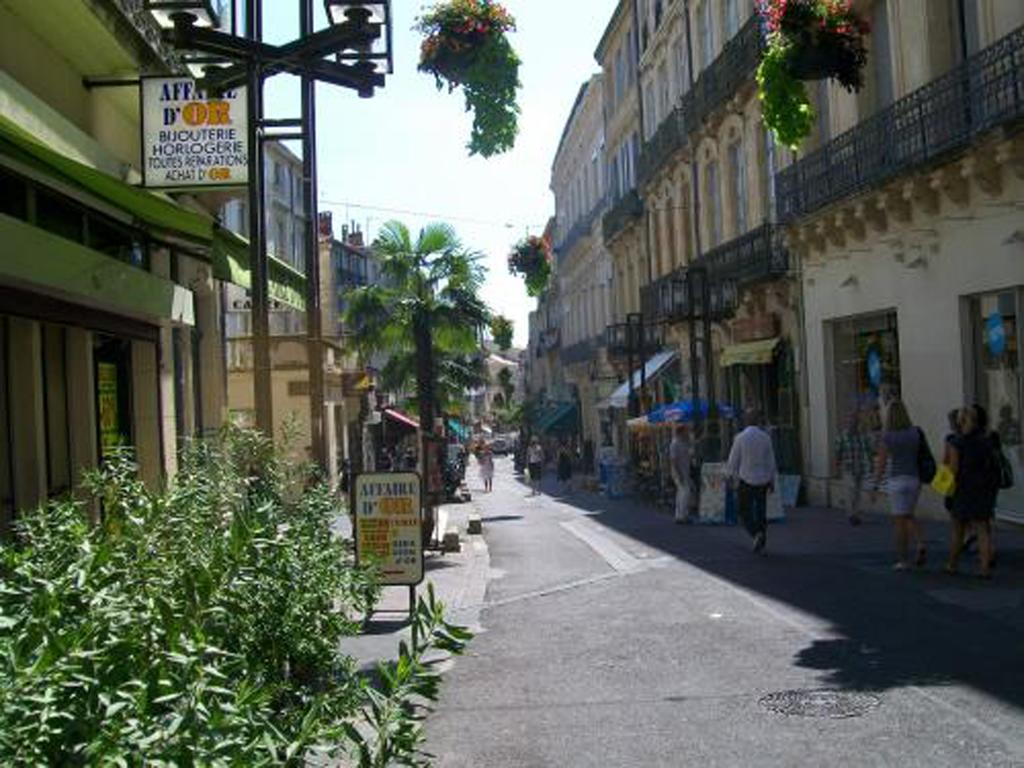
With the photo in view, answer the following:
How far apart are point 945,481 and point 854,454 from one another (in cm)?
789

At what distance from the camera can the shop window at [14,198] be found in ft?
29.6

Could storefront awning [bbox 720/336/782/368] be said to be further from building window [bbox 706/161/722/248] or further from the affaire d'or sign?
the affaire d'or sign

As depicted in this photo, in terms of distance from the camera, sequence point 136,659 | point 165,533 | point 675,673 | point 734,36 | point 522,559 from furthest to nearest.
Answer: point 734,36, point 522,559, point 675,673, point 165,533, point 136,659

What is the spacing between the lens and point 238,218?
139 ft

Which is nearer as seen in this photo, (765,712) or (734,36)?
(765,712)

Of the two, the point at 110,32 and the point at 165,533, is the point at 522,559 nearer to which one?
the point at 110,32

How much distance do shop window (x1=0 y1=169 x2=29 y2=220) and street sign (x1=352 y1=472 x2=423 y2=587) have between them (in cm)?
330

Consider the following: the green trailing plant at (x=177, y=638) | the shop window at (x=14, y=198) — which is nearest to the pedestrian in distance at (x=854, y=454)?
the shop window at (x=14, y=198)

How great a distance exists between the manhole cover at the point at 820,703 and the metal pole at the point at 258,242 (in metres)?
3.58

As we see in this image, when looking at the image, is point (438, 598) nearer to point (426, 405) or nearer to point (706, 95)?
point (426, 405)

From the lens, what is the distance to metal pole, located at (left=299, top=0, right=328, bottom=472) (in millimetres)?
9438

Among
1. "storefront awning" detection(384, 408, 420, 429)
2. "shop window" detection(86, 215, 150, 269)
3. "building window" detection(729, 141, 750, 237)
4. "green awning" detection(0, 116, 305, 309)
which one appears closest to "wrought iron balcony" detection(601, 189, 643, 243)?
"storefront awning" detection(384, 408, 420, 429)

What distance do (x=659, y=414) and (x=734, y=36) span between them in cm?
799

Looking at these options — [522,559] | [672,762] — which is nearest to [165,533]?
[672,762]
